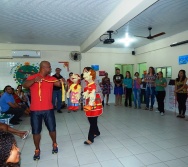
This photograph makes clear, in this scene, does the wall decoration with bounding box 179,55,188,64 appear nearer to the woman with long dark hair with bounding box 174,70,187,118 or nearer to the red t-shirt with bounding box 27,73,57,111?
the woman with long dark hair with bounding box 174,70,187,118

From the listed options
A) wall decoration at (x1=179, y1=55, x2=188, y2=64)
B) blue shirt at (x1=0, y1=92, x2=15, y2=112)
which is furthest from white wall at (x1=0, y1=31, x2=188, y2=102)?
blue shirt at (x1=0, y1=92, x2=15, y2=112)

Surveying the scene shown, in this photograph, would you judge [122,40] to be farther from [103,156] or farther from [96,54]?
[103,156]

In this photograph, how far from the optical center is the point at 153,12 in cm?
380

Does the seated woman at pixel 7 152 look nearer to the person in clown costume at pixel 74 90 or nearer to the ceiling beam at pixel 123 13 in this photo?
the person in clown costume at pixel 74 90

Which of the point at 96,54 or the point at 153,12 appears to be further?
the point at 96,54

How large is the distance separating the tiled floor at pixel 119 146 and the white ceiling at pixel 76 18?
2.41 m

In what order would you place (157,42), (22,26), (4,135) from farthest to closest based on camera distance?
(157,42), (22,26), (4,135)

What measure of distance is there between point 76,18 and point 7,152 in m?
3.73

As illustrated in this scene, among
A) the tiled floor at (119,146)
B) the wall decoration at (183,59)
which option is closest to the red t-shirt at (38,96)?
the tiled floor at (119,146)

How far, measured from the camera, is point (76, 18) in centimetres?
401

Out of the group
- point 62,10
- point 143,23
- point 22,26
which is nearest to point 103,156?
point 62,10

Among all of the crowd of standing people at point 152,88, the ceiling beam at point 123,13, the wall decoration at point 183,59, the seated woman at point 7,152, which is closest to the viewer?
the seated woman at point 7,152

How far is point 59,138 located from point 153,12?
11.6 feet

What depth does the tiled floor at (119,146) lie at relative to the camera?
2.43m
